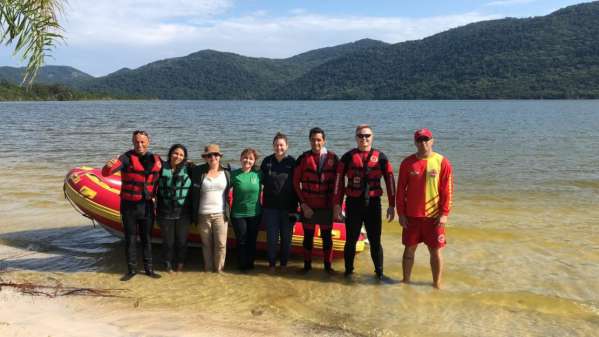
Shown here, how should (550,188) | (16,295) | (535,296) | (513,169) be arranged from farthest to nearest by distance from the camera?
1. (513,169)
2. (550,188)
3. (535,296)
4. (16,295)

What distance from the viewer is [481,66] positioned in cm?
12056

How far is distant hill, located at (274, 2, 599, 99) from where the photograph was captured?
102m

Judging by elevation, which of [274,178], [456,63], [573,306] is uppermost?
[456,63]

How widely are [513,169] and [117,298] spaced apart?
11.2 metres

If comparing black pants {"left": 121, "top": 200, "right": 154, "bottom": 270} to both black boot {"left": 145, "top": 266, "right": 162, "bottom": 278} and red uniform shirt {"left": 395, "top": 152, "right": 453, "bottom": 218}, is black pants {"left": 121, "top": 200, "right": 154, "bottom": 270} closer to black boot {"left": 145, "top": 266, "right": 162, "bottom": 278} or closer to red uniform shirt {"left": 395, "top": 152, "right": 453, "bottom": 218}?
black boot {"left": 145, "top": 266, "right": 162, "bottom": 278}

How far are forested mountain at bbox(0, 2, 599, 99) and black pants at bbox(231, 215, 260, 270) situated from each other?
94.6m

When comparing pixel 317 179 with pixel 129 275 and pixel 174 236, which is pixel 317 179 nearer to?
pixel 174 236

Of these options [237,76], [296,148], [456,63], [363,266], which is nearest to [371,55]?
[456,63]

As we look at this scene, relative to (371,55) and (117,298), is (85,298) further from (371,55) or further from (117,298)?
(371,55)

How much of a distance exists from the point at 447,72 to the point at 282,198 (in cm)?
12955

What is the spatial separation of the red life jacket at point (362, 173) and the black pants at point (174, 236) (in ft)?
5.88

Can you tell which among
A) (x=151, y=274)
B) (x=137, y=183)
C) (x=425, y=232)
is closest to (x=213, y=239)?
(x=151, y=274)

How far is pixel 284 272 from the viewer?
520 cm

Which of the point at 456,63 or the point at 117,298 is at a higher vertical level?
the point at 456,63
